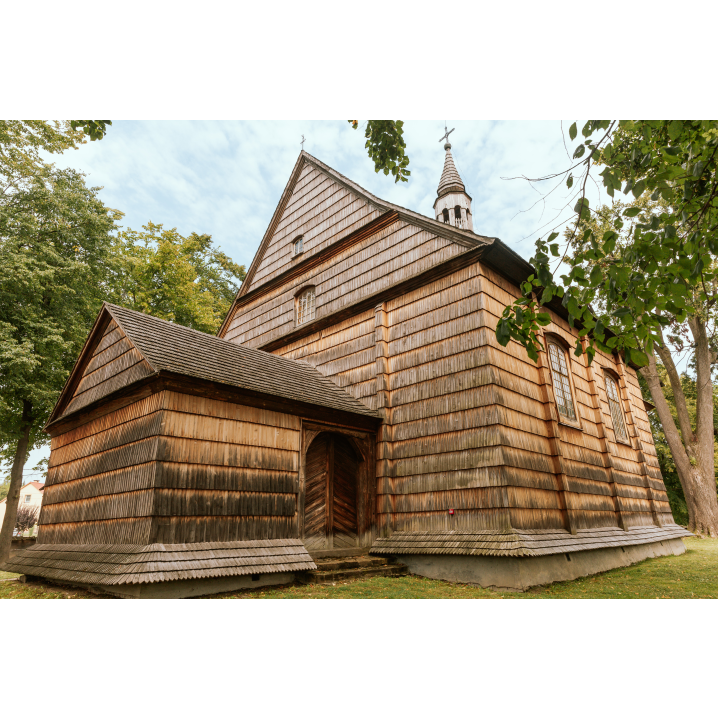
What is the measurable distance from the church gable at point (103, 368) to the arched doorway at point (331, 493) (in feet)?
14.4

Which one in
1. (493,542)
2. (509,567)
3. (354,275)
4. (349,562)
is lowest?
(509,567)

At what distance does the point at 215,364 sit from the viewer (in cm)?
927

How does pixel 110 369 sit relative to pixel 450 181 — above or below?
below

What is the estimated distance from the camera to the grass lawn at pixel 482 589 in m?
7.58

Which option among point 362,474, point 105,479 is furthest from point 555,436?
point 105,479

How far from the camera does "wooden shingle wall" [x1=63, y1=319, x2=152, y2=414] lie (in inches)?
352

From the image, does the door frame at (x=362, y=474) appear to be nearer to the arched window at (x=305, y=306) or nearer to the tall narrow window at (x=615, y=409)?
the arched window at (x=305, y=306)

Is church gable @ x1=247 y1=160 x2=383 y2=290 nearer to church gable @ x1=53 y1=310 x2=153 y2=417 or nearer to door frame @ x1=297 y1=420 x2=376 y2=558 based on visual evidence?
door frame @ x1=297 y1=420 x2=376 y2=558

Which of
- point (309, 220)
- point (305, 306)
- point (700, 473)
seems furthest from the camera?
point (700, 473)

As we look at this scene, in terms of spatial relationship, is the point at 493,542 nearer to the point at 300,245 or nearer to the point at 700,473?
the point at 300,245

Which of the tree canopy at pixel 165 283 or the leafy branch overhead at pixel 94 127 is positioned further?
the tree canopy at pixel 165 283

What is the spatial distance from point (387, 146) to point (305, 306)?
814cm

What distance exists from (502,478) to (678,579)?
494 centimetres

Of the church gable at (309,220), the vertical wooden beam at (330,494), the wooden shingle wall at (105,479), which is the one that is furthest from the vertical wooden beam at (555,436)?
the wooden shingle wall at (105,479)
